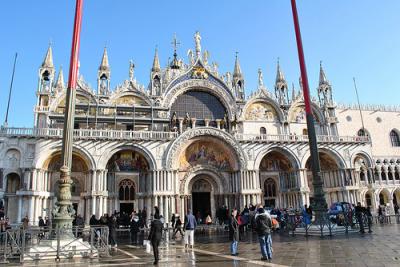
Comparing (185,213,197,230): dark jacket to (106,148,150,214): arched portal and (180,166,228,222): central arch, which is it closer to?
(106,148,150,214): arched portal

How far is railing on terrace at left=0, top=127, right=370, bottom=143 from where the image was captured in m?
26.2

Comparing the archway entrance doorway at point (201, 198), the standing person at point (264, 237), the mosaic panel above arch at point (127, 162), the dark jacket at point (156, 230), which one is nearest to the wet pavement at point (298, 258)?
the standing person at point (264, 237)

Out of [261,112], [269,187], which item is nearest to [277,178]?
[269,187]

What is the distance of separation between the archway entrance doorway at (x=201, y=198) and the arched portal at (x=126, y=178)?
4761mm

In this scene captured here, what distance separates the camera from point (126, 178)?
29500 mm

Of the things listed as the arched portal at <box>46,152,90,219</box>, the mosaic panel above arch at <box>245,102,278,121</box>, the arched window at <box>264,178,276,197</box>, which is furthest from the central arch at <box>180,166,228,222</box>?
the arched portal at <box>46,152,90,219</box>

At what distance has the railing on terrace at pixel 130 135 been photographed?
26.2 m

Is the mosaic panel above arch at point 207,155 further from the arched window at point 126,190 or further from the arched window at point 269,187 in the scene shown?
the arched window at point 269,187

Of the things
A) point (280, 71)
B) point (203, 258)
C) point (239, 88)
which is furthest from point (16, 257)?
point (280, 71)

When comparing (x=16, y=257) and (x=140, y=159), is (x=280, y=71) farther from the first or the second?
(x=16, y=257)

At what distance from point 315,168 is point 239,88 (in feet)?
61.9

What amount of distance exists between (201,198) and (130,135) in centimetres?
885

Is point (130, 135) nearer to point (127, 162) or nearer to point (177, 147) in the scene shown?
point (127, 162)

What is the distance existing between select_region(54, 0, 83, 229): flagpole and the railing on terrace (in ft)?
45.5
